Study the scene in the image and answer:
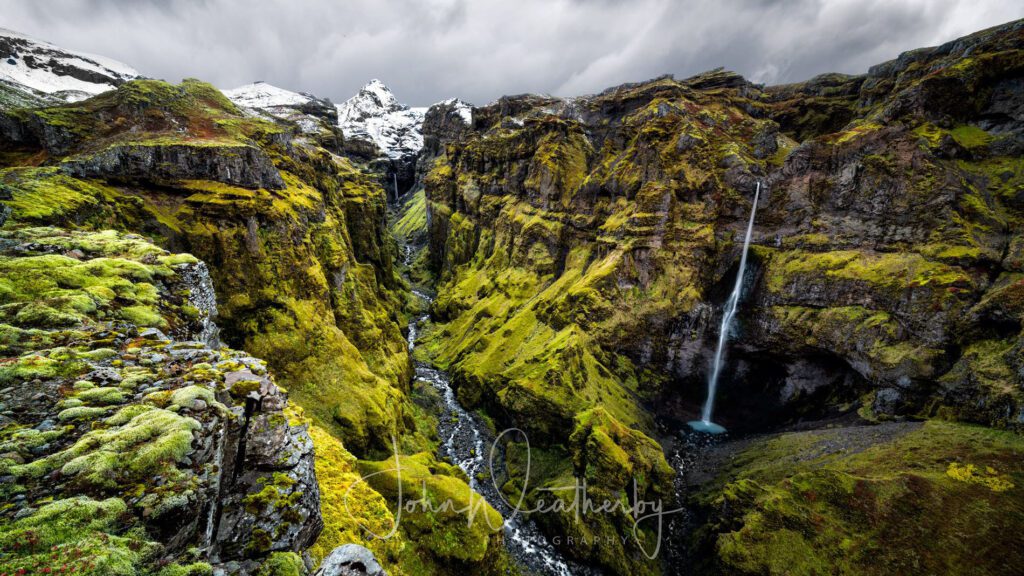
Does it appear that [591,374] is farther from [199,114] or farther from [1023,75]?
[1023,75]

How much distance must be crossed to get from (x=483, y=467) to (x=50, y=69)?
206836mm

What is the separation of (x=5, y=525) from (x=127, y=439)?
2.32 meters

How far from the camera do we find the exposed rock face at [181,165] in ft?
92.3

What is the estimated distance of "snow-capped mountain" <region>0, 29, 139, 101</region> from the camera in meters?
120

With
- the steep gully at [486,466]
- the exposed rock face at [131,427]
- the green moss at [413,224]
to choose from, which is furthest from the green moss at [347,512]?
the green moss at [413,224]

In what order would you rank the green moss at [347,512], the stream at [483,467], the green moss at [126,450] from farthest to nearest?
the stream at [483,467] < the green moss at [347,512] < the green moss at [126,450]

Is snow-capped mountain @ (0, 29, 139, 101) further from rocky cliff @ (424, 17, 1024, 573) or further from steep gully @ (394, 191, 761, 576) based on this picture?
rocky cliff @ (424, 17, 1024, 573)

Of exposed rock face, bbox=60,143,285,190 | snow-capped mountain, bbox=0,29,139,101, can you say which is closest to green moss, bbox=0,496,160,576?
exposed rock face, bbox=60,143,285,190

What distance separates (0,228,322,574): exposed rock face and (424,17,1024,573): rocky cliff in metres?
35.4

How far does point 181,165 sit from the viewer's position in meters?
33.0

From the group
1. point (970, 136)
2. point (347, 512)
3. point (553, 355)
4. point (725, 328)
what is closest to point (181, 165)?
point (347, 512)

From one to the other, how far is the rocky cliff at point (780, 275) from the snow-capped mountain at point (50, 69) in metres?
164

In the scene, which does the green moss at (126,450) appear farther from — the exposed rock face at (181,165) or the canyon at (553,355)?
the exposed rock face at (181,165)

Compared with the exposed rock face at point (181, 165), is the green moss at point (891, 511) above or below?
below
